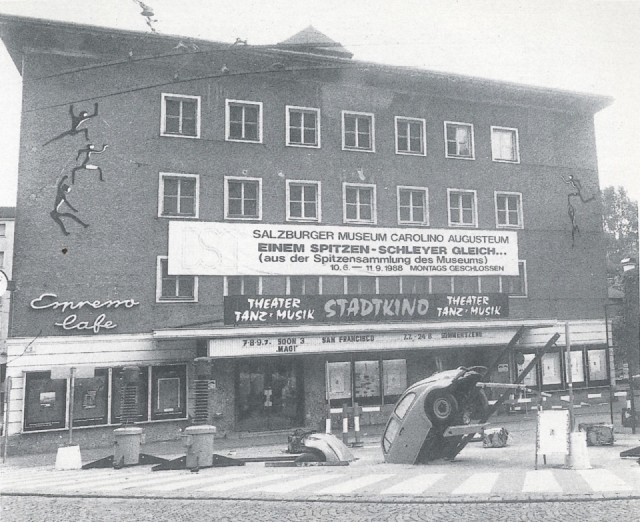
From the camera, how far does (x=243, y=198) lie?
23.8m

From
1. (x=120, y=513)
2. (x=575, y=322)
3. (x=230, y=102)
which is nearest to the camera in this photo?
(x=120, y=513)

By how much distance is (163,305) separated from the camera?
72.7ft

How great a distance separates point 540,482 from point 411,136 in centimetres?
1824

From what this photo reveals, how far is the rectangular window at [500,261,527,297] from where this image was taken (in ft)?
87.2

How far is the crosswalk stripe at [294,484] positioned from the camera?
35.1 ft

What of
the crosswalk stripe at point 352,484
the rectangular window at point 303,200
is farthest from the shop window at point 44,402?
the crosswalk stripe at point 352,484

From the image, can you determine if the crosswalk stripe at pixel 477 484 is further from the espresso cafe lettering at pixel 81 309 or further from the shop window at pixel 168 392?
the espresso cafe lettering at pixel 81 309

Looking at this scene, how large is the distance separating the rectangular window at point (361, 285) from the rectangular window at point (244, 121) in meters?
6.36

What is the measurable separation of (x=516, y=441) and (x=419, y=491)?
8866 mm

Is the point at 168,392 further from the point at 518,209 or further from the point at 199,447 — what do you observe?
the point at 518,209

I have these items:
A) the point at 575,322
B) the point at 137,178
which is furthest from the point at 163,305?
the point at 575,322

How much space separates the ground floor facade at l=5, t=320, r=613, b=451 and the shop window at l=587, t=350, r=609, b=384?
12.8ft

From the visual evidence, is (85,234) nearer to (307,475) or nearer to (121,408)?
(121,408)

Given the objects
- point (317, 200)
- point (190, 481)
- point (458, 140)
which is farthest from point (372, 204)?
point (190, 481)
